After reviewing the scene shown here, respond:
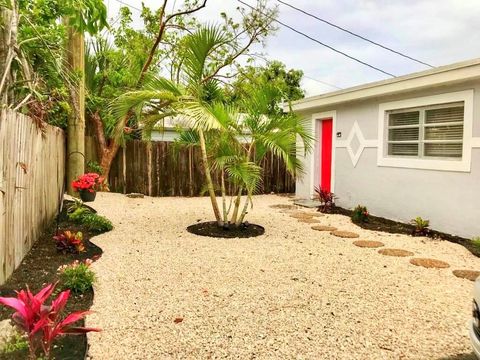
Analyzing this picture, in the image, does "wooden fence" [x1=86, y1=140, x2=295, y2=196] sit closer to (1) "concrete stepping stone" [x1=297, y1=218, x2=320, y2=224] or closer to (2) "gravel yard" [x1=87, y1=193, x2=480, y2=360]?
(1) "concrete stepping stone" [x1=297, y1=218, x2=320, y2=224]

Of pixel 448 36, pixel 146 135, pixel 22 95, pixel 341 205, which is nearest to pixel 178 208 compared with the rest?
pixel 146 135

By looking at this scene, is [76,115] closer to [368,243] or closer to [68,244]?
[68,244]

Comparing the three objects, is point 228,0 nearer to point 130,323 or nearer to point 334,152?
point 334,152

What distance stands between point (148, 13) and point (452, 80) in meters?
9.68

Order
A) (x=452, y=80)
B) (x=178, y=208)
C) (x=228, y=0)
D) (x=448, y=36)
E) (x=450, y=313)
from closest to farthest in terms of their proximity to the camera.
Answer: (x=450, y=313), (x=452, y=80), (x=178, y=208), (x=228, y=0), (x=448, y=36)

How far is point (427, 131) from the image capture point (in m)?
6.68

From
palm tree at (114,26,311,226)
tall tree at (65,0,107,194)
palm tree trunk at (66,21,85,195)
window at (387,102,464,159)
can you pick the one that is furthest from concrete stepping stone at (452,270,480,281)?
palm tree trunk at (66,21,85,195)

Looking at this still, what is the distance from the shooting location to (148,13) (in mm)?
12297

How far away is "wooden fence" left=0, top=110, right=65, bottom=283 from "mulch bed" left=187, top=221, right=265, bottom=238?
227 cm

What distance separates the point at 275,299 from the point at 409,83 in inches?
190

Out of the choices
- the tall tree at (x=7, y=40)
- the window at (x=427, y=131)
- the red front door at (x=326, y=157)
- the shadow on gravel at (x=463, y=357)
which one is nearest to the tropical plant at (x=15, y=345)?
the tall tree at (x=7, y=40)

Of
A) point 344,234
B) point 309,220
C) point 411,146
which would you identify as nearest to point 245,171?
point 344,234

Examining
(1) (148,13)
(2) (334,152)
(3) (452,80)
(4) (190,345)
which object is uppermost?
(1) (148,13)

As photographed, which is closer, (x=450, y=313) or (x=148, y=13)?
(x=450, y=313)
